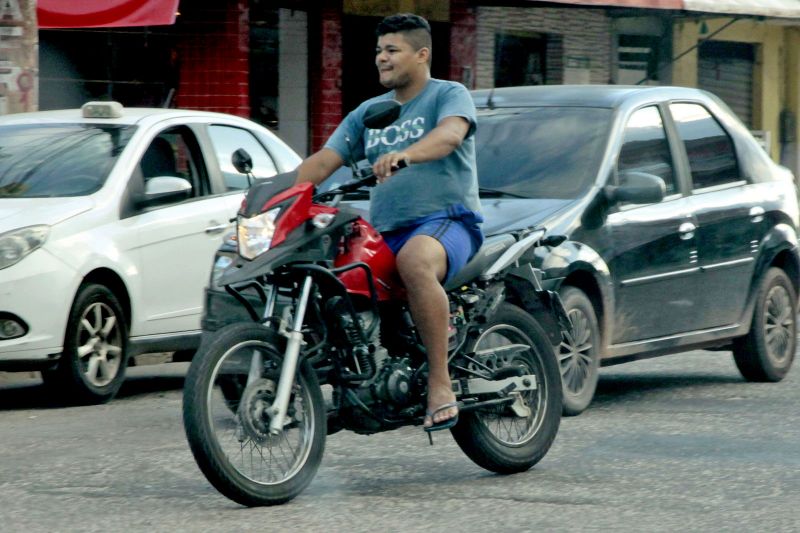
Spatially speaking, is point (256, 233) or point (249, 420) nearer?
point (249, 420)

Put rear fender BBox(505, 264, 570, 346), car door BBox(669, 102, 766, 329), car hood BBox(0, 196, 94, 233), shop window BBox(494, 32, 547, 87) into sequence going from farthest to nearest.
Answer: shop window BBox(494, 32, 547, 87)
car door BBox(669, 102, 766, 329)
car hood BBox(0, 196, 94, 233)
rear fender BBox(505, 264, 570, 346)

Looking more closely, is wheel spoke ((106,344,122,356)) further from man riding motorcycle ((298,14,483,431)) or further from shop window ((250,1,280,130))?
shop window ((250,1,280,130))

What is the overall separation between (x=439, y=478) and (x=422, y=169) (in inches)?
47.4

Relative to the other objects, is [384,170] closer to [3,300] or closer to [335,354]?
[335,354]

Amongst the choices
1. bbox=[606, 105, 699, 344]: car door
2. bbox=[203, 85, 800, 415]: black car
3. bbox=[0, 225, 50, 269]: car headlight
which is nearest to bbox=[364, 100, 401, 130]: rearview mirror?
bbox=[203, 85, 800, 415]: black car

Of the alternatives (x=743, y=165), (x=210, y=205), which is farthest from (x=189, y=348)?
(x=743, y=165)

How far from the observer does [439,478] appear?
6945 millimetres

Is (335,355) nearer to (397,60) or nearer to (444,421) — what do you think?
(444,421)

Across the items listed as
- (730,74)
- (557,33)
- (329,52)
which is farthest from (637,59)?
(329,52)

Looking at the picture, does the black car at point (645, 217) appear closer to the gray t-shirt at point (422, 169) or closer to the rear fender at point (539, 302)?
the rear fender at point (539, 302)

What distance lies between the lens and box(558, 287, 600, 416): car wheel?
870 cm

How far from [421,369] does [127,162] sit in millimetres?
3761

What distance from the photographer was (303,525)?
594 cm

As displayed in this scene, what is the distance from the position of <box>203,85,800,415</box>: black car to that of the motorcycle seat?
1240 millimetres
